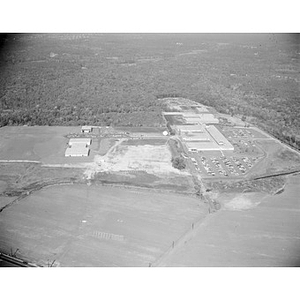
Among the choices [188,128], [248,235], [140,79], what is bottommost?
[140,79]

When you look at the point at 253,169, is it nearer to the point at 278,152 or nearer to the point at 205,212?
the point at 278,152

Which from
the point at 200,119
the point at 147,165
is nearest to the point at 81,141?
the point at 147,165

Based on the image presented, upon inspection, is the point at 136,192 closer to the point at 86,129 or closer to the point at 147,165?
the point at 147,165

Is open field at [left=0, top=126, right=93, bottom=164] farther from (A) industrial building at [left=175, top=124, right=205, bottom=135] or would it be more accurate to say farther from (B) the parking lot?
(A) industrial building at [left=175, top=124, right=205, bottom=135]

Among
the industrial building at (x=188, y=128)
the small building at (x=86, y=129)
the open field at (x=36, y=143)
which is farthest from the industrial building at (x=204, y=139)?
the open field at (x=36, y=143)

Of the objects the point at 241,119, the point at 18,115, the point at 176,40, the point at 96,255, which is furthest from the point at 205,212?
the point at 176,40

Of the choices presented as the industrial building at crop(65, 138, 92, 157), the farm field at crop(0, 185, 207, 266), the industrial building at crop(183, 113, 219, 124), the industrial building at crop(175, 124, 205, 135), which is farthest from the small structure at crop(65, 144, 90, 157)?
the industrial building at crop(183, 113, 219, 124)
